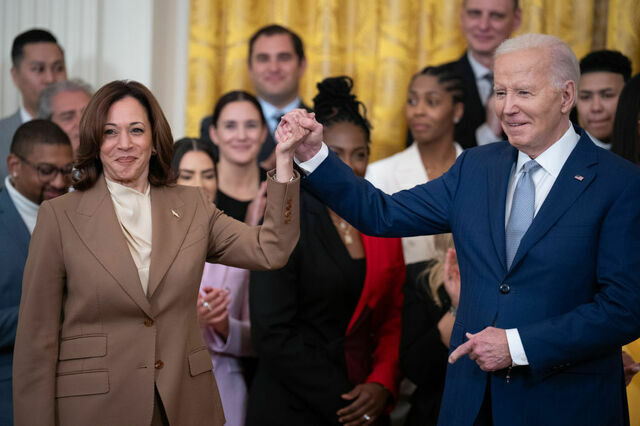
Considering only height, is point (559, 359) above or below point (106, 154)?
below

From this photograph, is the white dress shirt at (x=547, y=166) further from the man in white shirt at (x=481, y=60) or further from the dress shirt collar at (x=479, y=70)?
the dress shirt collar at (x=479, y=70)

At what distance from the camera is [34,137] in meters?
3.13

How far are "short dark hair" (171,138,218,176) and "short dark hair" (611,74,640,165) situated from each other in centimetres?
178

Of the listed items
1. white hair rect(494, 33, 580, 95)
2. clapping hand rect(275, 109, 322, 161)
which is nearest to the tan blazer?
clapping hand rect(275, 109, 322, 161)

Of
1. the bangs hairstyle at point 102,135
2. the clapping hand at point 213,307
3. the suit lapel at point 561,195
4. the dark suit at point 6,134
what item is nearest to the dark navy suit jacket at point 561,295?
the suit lapel at point 561,195

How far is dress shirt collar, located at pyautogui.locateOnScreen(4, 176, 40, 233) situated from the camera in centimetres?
292

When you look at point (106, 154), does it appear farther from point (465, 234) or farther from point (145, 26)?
point (145, 26)

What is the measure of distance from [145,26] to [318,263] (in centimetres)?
207

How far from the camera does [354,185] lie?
219cm

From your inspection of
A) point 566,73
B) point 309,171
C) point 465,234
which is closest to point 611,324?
point 465,234

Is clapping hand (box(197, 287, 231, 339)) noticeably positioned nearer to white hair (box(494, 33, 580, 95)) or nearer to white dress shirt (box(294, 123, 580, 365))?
white dress shirt (box(294, 123, 580, 365))

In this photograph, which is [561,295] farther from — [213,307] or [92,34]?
[92,34]

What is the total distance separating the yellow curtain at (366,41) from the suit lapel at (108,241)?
90.9 inches

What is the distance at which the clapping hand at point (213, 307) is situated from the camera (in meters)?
2.87
